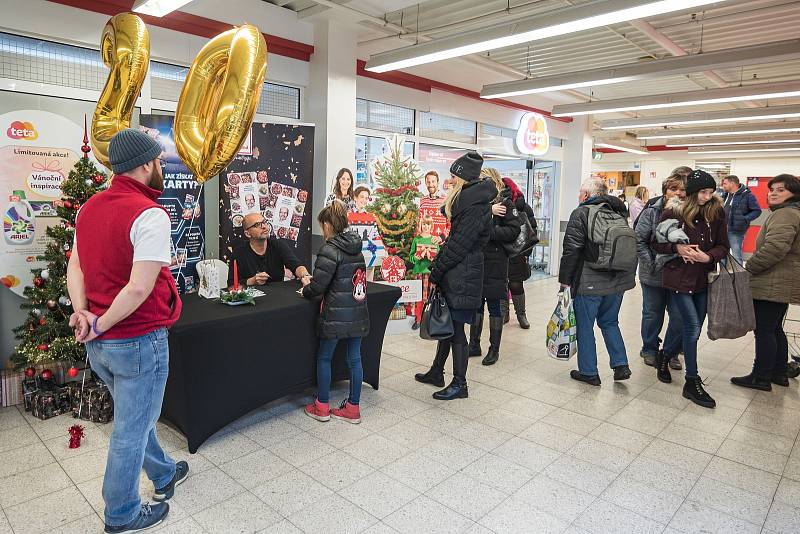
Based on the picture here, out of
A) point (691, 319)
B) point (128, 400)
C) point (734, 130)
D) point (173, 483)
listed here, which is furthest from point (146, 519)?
point (734, 130)

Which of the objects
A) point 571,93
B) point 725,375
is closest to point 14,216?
point 725,375

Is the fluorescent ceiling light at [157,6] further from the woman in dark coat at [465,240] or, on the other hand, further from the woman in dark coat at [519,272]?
the woman in dark coat at [519,272]

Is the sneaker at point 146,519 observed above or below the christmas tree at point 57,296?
below

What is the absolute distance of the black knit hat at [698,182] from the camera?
387cm

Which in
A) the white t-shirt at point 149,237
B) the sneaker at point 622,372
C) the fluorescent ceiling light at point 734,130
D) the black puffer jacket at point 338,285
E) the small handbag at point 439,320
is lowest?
the sneaker at point 622,372

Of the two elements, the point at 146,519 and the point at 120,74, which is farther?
the point at 120,74

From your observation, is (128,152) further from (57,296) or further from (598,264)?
(598,264)

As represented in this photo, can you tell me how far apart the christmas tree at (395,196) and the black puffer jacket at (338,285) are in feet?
8.07

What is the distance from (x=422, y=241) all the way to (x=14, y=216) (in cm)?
353

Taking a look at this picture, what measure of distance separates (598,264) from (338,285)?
1994mm

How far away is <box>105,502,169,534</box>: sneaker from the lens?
2250mm

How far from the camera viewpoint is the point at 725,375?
15.5ft

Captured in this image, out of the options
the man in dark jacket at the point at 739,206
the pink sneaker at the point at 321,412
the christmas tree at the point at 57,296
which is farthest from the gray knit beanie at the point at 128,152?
the man in dark jacket at the point at 739,206

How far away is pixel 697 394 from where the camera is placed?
4016 mm
